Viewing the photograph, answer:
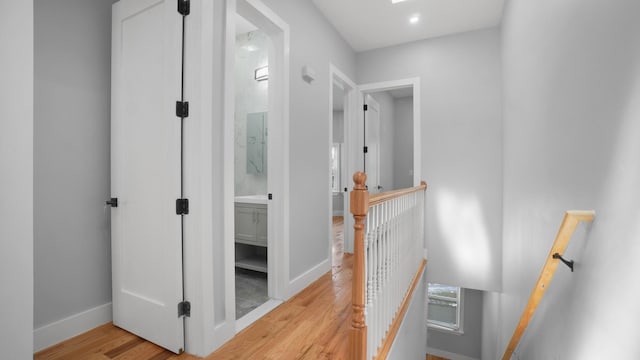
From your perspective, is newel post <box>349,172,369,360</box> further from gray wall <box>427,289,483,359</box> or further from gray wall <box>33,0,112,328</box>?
gray wall <box>427,289,483,359</box>

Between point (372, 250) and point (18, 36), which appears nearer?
point (18, 36)

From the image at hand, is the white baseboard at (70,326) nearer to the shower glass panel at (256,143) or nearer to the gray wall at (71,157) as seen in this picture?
the gray wall at (71,157)

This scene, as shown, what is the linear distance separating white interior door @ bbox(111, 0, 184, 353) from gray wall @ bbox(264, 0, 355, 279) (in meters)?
1.03

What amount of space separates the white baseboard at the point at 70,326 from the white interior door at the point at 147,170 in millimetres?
108

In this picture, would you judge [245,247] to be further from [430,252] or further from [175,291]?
[430,252]

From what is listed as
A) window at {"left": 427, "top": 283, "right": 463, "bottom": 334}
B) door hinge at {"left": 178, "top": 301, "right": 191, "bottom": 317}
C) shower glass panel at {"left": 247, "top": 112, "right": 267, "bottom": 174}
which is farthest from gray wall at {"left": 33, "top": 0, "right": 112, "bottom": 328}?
window at {"left": 427, "top": 283, "right": 463, "bottom": 334}

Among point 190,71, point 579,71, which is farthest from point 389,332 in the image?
point 190,71

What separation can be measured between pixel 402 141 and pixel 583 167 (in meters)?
5.83

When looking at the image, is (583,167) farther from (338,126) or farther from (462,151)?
(338,126)

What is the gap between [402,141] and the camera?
6949mm

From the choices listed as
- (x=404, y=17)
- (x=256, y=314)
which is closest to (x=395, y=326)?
(x=256, y=314)

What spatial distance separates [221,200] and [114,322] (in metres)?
1.24

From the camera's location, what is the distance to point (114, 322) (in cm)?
207

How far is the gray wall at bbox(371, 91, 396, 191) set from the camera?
5613mm
